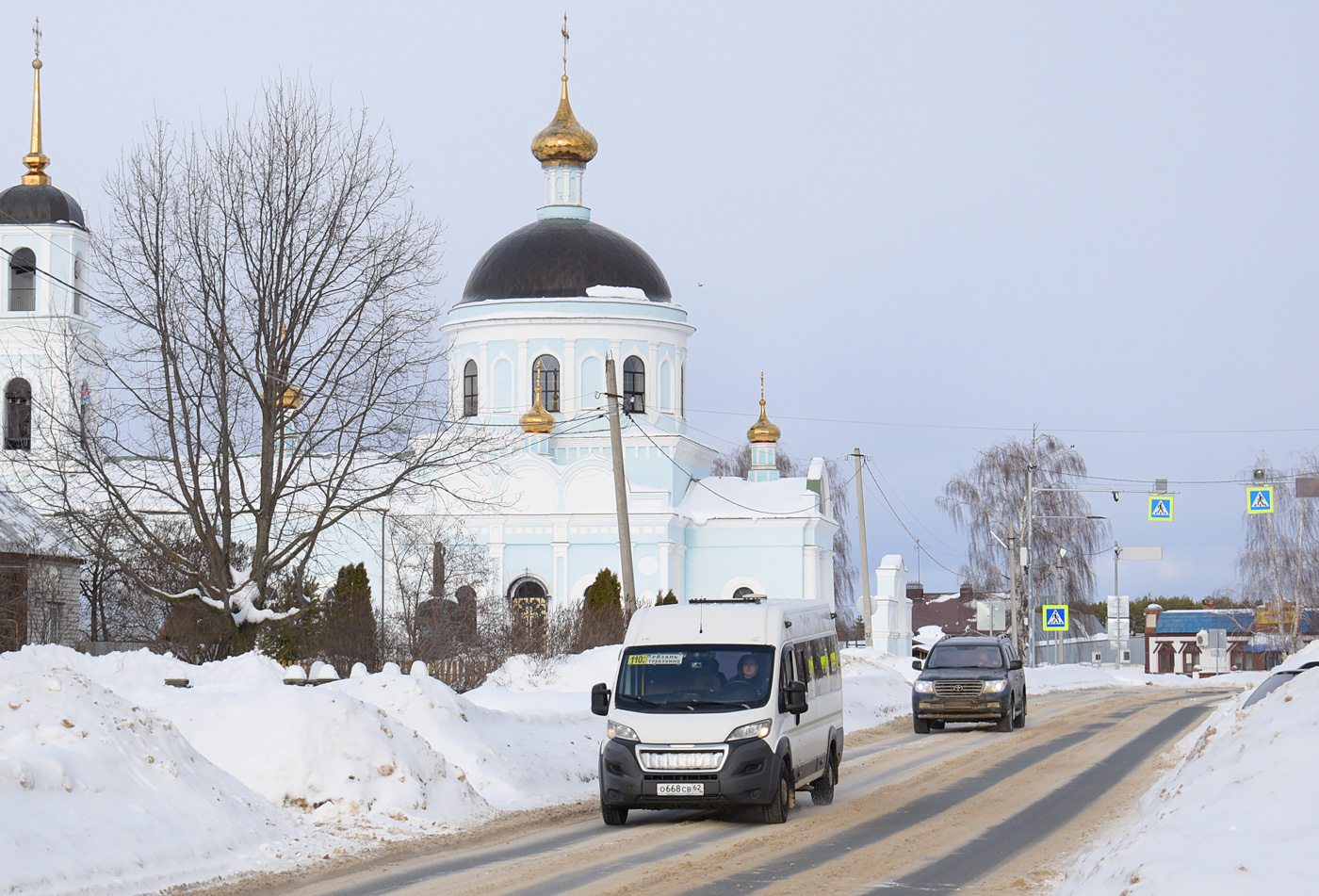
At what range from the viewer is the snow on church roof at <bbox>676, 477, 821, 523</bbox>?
57.6m

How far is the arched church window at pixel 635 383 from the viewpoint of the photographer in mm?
59188

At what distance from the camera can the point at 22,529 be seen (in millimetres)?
42125

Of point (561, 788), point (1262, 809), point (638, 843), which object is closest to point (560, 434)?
point (561, 788)

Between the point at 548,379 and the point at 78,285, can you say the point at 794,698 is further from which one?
the point at 548,379

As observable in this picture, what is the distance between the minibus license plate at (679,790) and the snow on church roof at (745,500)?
4165cm

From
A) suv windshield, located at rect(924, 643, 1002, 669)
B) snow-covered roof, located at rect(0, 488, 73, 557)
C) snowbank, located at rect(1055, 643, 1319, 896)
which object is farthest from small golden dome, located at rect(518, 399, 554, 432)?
snowbank, located at rect(1055, 643, 1319, 896)

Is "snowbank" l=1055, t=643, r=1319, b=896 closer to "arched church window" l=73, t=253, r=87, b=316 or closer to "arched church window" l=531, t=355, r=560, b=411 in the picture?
"arched church window" l=73, t=253, r=87, b=316

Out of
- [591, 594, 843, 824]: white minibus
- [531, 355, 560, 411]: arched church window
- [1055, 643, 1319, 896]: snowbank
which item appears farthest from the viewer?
[531, 355, 560, 411]: arched church window

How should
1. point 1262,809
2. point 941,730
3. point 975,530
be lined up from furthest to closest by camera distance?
point 975,530, point 941,730, point 1262,809

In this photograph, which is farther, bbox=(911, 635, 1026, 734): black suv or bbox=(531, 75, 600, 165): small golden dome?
bbox=(531, 75, 600, 165): small golden dome

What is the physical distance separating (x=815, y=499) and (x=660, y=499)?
625cm

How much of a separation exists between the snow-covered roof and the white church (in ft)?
32.5

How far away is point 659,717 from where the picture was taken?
47.4 ft

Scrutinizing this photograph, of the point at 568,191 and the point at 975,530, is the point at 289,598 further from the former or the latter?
the point at 975,530
